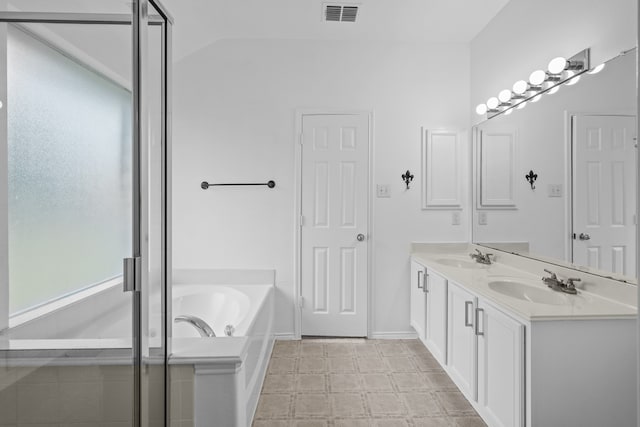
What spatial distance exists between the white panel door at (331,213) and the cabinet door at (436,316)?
26.3 inches

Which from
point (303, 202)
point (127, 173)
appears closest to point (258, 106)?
point (303, 202)

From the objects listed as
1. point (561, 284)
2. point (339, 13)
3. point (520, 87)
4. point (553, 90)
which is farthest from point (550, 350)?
point (339, 13)

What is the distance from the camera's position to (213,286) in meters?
3.24

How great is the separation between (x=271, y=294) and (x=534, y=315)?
2090 millimetres

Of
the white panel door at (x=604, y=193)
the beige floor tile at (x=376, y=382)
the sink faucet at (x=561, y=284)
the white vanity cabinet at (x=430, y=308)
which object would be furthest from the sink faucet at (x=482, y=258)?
the beige floor tile at (x=376, y=382)

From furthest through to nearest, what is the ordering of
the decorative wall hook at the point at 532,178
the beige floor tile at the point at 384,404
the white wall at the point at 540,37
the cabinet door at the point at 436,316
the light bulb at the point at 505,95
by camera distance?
1. the light bulb at the point at 505,95
2. the cabinet door at the point at 436,316
3. the decorative wall hook at the point at 532,178
4. the beige floor tile at the point at 384,404
5. the white wall at the point at 540,37

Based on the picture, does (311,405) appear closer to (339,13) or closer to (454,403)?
(454,403)

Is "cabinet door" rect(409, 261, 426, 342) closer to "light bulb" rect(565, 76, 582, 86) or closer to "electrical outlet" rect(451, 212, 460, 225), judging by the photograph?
"electrical outlet" rect(451, 212, 460, 225)

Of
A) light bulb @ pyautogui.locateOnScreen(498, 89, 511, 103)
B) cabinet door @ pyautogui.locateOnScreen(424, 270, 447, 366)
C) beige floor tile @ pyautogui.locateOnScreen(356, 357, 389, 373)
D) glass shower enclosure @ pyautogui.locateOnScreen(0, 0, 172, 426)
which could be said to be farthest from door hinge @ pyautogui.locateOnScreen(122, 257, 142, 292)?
light bulb @ pyautogui.locateOnScreen(498, 89, 511, 103)

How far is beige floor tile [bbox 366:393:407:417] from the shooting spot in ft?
7.37

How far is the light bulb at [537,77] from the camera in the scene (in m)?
2.23

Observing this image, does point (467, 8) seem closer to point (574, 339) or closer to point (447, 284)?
point (447, 284)

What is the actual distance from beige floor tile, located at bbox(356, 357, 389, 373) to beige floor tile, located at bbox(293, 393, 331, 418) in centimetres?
48

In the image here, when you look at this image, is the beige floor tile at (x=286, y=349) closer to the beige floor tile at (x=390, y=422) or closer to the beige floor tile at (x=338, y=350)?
the beige floor tile at (x=338, y=350)
